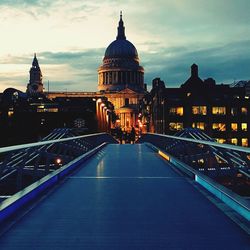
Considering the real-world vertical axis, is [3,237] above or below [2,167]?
below

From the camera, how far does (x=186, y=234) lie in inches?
237

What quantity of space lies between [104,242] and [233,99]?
295 feet

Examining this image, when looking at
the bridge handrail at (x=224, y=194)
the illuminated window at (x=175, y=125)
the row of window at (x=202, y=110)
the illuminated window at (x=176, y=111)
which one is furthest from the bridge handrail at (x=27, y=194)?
the row of window at (x=202, y=110)

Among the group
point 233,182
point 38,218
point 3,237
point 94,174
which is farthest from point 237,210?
point 94,174

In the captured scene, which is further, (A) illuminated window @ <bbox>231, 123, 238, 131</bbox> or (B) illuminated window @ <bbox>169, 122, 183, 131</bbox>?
(A) illuminated window @ <bbox>231, 123, 238, 131</bbox>

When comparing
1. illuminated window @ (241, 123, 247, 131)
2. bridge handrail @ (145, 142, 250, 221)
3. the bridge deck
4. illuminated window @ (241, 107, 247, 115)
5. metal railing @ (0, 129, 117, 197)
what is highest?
illuminated window @ (241, 107, 247, 115)

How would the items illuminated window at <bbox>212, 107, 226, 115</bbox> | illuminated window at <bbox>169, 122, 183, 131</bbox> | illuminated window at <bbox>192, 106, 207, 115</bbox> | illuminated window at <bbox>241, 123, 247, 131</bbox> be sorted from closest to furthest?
illuminated window at <bbox>169, 122, 183, 131</bbox> < illuminated window at <bbox>192, 106, 207, 115</bbox> < illuminated window at <bbox>241, 123, 247, 131</bbox> < illuminated window at <bbox>212, 107, 226, 115</bbox>

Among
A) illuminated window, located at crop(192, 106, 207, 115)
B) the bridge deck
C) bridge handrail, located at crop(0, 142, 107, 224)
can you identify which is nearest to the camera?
the bridge deck

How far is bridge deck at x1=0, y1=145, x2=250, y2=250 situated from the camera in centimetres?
560

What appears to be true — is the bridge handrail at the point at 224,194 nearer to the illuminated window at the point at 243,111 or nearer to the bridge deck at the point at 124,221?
the bridge deck at the point at 124,221

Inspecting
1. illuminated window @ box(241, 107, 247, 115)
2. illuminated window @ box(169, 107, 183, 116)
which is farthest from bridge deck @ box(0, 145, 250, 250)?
illuminated window @ box(241, 107, 247, 115)

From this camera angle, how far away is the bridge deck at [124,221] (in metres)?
5.60

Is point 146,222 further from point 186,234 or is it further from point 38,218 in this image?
point 38,218

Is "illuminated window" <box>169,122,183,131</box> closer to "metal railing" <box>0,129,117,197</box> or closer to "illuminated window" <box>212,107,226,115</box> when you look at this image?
"illuminated window" <box>212,107,226,115</box>
